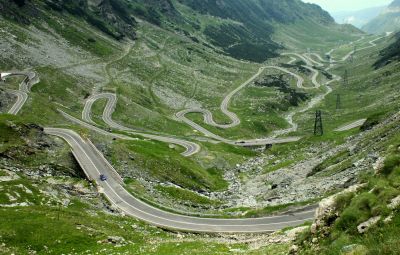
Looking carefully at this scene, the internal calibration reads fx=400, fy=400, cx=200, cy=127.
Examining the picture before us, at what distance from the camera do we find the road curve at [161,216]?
6162 centimetres

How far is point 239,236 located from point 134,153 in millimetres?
48846

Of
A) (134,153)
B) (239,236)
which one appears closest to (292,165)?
(134,153)

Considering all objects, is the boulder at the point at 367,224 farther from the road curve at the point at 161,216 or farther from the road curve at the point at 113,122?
the road curve at the point at 113,122

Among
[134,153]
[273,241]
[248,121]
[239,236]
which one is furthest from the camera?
[248,121]

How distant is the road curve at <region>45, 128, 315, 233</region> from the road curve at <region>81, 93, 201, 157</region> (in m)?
44.0

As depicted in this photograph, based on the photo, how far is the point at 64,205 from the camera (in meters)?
61.4

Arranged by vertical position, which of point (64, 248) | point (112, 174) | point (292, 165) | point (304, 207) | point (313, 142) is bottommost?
point (64, 248)

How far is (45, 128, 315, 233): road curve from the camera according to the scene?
61.6m

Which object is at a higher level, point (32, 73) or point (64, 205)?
point (32, 73)

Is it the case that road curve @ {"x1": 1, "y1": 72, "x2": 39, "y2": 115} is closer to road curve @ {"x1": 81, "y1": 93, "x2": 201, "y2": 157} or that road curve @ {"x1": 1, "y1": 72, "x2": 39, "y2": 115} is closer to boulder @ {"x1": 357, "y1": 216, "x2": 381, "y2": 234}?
road curve @ {"x1": 81, "y1": 93, "x2": 201, "y2": 157}

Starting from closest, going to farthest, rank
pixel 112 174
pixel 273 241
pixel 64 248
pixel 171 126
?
pixel 273 241
pixel 64 248
pixel 112 174
pixel 171 126

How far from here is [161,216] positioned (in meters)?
69.8

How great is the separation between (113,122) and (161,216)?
95766mm

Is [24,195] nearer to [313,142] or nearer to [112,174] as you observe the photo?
→ [112,174]
